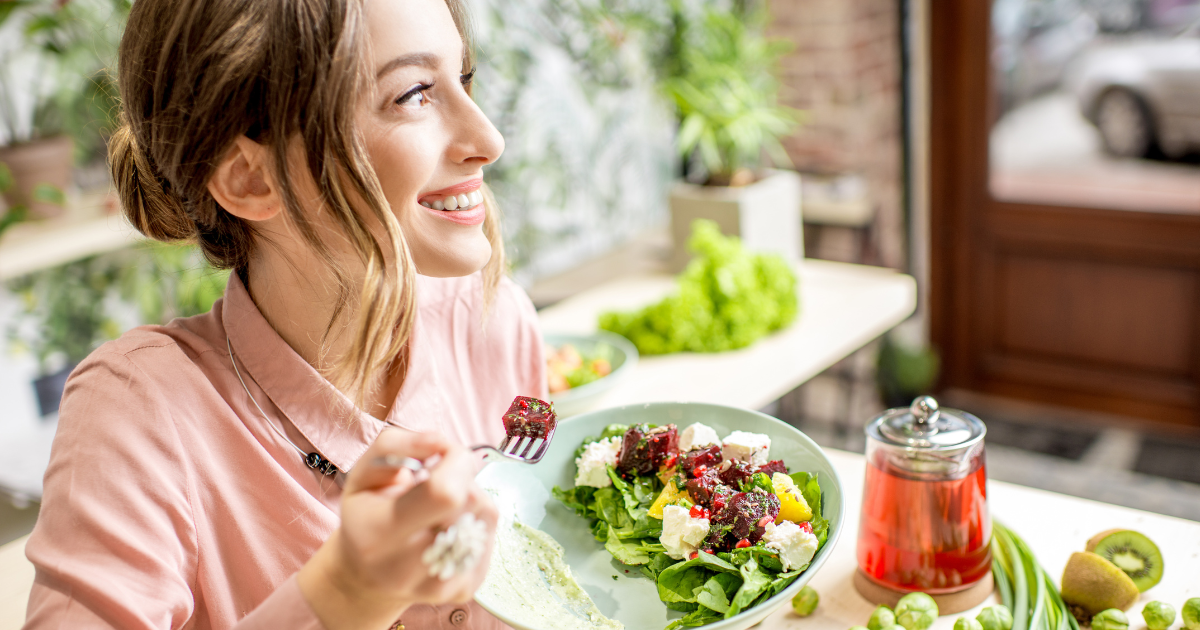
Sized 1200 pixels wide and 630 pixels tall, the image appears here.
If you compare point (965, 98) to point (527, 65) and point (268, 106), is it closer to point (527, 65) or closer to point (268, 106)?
point (527, 65)

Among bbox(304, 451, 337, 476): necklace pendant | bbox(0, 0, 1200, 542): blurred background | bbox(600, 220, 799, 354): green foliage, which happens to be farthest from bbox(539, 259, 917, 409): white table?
bbox(304, 451, 337, 476): necklace pendant

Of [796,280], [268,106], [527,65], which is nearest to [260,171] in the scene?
[268,106]

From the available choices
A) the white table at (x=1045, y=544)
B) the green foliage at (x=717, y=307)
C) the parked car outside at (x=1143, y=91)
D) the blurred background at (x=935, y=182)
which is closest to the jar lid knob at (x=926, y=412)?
the white table at (x=1045, y=544)

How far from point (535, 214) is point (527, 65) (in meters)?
0.48

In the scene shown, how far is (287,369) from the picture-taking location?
0.99 m

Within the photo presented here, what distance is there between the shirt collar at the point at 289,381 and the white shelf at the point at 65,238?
1.09m

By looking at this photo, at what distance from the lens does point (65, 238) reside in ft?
6.73

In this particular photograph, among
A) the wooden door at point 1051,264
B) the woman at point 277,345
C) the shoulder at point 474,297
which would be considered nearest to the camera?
the woman at point 277,345

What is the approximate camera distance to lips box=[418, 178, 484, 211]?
37.9 inches

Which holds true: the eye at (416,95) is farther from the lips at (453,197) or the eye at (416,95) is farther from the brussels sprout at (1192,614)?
the brussels sprout at (1192,614)

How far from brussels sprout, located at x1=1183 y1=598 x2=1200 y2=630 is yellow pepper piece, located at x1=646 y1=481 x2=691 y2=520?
1.82 ft

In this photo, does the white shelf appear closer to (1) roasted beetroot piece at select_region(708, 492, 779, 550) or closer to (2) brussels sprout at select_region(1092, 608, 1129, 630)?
(1) roasted beetroot piece at select_region(708, 492, 779, 550)

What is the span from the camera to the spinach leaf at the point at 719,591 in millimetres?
846

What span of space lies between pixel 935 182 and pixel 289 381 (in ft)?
10.7
